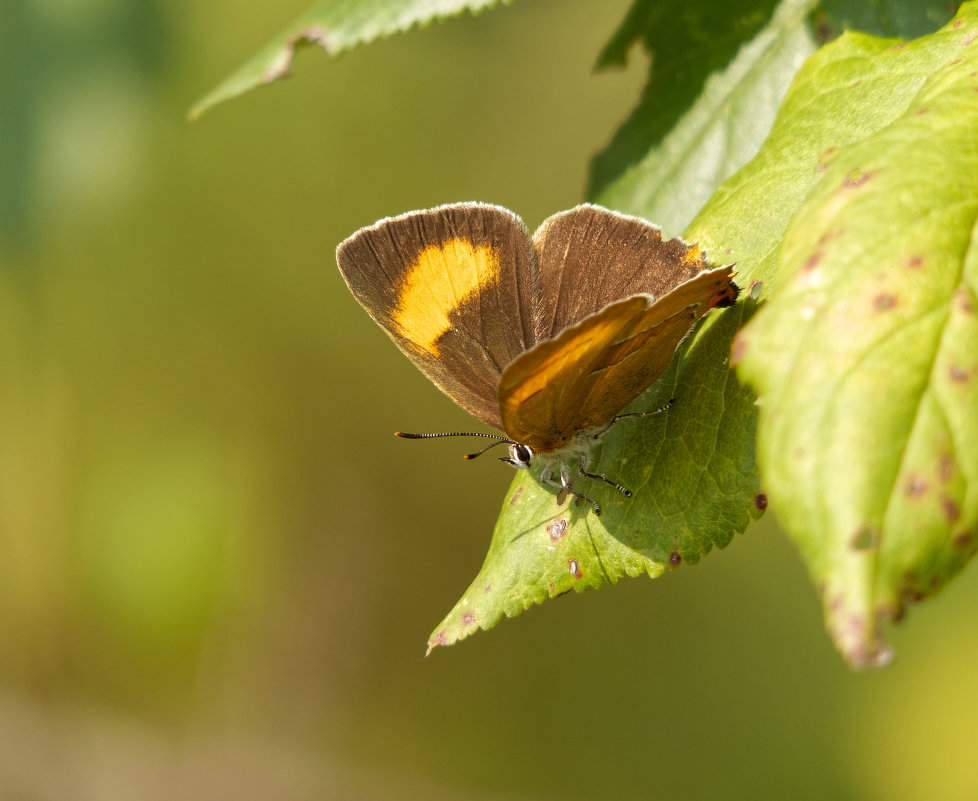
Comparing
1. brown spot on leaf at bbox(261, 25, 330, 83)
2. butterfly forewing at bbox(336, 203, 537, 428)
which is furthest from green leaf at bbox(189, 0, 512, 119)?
butterfly forewing at bbox(336, 203, 537, 428)

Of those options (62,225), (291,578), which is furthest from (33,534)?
(62,225)

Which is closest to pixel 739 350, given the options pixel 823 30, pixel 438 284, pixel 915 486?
pixel 915 486

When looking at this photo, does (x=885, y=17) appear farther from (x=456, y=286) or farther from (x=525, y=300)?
(x=456, y=286)

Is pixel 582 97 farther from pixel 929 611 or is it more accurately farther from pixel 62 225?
pixel 929 611

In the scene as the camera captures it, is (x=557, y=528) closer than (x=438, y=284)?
Yes

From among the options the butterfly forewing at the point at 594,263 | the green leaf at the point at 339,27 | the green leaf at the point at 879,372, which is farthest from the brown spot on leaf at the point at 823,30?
the green leaf at the point at 879,372

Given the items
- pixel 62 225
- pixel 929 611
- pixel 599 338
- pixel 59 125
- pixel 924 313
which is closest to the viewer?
pixel 924 313

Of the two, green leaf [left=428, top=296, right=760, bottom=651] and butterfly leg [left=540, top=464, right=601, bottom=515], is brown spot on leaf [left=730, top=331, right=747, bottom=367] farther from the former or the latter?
butterfly leg [left=540, top=464, right=601, bottom=515]
